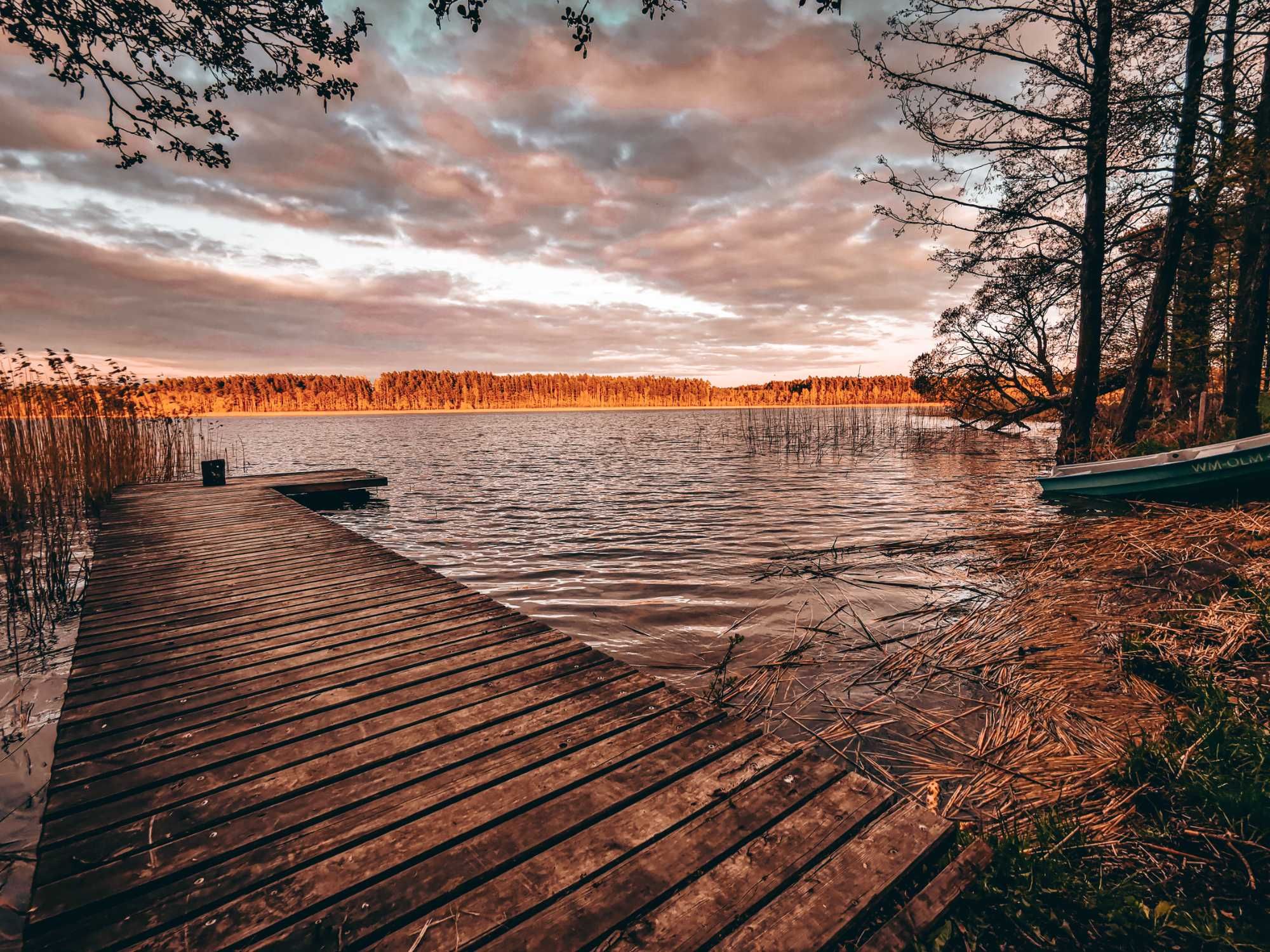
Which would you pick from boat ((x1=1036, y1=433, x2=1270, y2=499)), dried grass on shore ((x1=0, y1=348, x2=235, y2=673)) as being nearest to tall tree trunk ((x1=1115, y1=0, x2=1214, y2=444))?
boat ((x1=1036, y1=433, x2=1270, y2=499))

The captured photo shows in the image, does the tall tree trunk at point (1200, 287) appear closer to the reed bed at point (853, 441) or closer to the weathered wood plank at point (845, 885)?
the reed bed at point (853, 441)

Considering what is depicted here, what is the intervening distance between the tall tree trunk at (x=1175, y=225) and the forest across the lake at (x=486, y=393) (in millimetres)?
104094

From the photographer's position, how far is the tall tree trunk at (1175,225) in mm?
10117

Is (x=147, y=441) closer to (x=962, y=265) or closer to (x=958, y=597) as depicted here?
(x=958, y=597)

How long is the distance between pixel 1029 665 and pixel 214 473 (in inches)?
632

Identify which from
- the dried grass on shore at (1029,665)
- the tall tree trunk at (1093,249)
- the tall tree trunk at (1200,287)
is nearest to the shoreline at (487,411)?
the tall tree trunk at (1200,287)

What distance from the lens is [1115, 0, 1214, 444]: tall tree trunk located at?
10117mm

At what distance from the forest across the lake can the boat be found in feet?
354

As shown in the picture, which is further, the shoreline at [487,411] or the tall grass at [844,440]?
the shoreline at [487,411]

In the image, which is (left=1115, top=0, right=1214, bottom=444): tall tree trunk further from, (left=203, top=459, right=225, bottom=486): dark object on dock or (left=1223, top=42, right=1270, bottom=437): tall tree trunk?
(left=203, top=459, right=225, bottom=486): dark object on dock

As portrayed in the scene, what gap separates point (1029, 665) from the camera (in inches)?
178

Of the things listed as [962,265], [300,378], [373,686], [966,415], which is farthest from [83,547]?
[300,378]

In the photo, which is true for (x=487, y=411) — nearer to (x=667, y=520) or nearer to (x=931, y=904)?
(x=667, y=520)

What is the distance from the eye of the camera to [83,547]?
9695 mm
